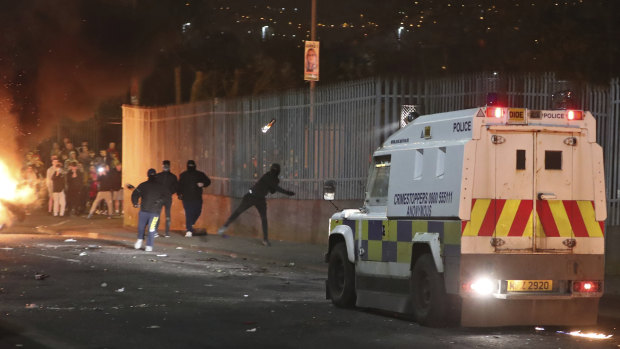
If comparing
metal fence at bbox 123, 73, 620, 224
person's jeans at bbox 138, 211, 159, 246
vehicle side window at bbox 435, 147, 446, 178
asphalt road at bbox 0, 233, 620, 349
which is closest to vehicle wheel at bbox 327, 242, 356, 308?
asphalt road at bbox 0, 233, 620, 349

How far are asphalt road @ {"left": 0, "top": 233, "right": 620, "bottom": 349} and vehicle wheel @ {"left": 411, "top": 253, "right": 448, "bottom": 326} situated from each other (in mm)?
137

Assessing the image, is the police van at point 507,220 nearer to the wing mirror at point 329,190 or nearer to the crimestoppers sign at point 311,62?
the wing mirror at point 329,190

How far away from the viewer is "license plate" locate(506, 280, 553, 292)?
35.3 feet

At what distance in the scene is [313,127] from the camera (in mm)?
24578

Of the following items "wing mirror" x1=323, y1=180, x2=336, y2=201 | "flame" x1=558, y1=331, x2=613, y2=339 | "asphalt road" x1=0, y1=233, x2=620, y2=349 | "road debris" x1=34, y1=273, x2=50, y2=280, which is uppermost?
"wing mirror" x1=323, y1=180, x2=336, y2=201

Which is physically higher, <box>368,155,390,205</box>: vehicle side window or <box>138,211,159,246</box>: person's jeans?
<box>368,155,390,205</box>: vehicle side window

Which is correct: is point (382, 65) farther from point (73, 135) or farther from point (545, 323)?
point (545, 323)

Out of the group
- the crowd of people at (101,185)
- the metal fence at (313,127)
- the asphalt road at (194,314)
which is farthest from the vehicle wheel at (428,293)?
the crowd of people at (101,185)

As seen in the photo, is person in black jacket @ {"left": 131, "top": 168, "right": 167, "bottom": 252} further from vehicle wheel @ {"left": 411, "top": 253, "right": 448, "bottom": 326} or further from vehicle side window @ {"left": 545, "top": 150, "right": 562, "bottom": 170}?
vehicle side window @ {"left": 545, "top": 150, "right": 562, "bottom": 170}

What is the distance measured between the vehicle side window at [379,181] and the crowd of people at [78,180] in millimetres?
19567

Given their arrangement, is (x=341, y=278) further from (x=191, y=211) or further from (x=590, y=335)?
(x=191, y=211)

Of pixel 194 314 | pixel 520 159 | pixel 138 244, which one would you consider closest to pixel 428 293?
pixel 520 159

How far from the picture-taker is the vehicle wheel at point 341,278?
13.2 meters

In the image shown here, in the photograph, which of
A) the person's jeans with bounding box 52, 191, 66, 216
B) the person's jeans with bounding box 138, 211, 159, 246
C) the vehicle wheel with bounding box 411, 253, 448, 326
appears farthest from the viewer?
the person's jeans with bounding box 52, 191, 66, 216
